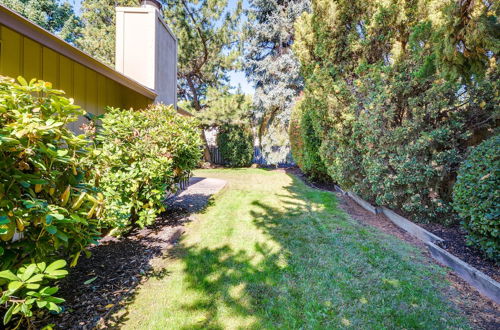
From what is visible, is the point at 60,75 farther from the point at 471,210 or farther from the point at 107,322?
the point at 471,210

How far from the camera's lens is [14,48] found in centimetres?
351

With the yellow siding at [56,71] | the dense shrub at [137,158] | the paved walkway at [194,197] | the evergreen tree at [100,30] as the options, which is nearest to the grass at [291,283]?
the dense shrub at [137,158]

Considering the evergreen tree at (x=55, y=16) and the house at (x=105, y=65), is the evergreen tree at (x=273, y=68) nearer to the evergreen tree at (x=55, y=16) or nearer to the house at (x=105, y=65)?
the house at (x=105, y=65)

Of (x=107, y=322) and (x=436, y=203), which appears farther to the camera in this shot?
(x=436, y=203)

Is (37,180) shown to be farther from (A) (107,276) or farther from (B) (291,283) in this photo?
(B) (291,283)

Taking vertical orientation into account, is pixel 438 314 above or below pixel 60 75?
below

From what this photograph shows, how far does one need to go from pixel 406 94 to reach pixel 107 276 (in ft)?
18.3

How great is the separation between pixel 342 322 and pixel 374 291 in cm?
68

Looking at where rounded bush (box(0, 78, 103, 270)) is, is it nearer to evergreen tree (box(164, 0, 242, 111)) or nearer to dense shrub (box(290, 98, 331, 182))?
dense shrub (box(290, 98, 331, 182))

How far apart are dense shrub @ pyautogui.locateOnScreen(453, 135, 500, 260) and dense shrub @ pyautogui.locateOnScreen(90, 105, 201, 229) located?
414 cm

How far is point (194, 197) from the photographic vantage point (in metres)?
6.75

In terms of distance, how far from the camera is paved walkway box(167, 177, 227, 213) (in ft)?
19.2

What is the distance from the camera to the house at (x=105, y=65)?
127 inches

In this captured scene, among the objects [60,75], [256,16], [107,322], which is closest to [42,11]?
[256,16]
